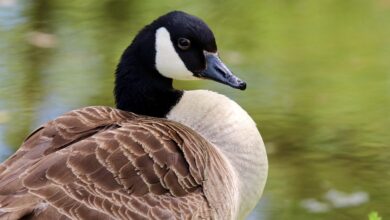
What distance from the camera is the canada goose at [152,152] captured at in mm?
4520

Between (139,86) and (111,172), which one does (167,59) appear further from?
(111,172)

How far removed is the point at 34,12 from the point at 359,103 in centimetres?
281

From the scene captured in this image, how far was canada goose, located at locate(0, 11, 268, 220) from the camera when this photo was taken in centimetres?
452

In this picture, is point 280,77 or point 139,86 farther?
point 280,77

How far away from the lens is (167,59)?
17.6ft

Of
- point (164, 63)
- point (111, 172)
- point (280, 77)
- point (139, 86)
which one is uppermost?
point (164, 63)

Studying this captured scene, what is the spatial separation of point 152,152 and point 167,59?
26.9 inches

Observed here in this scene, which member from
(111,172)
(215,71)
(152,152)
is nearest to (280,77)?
(215,71)

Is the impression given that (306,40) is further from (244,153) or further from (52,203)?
(52,203)

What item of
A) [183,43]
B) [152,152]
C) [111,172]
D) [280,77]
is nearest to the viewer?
[111,172]

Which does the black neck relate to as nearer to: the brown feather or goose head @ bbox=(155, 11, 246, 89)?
goose head @ bbox=(155, 11, 246, 89)

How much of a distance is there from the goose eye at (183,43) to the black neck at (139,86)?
0.15m

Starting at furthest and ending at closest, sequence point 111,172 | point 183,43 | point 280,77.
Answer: point 280,77 < point 183,43 < point 111,172

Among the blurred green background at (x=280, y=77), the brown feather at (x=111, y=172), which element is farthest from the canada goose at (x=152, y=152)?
the blurred green background at (x=280, y=77)
